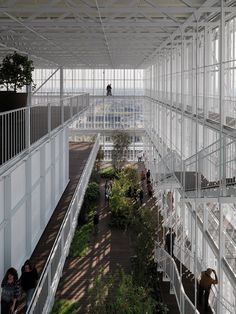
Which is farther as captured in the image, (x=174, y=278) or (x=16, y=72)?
(x=174, y=278)

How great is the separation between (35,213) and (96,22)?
5.81m

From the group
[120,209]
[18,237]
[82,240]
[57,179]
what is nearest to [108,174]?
[120,209]

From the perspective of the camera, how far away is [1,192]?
9609 mm

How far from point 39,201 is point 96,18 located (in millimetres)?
5255

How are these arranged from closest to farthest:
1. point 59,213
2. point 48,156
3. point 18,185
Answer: point 18,185 < point 48,156 < point 59,213

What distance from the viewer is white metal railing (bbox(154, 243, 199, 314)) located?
39.1ft

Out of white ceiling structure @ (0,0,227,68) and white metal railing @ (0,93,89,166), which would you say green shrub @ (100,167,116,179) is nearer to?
white ceiling structure @ (0,0,227,68)

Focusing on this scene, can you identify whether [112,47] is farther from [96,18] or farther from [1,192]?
[1,192]

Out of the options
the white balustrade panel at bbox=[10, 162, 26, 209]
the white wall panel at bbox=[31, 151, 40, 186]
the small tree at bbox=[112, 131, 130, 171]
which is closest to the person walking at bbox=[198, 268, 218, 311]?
the white balustrade panel at bbox=[10, 162, 26, 209]

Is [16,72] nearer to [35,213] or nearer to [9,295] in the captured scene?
[35,213]

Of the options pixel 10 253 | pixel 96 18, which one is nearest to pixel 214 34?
pixel 96 18

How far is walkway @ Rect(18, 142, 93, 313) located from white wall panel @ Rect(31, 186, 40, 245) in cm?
31

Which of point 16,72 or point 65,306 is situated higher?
point 16,72

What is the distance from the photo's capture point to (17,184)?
1098 centimetres
